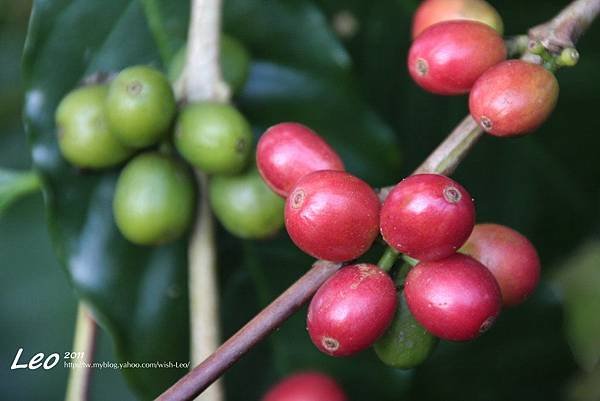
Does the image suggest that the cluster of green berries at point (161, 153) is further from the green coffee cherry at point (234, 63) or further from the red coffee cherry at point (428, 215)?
the red coffee cherry at point (428, 215)

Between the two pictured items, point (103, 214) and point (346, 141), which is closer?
point (103, 214)

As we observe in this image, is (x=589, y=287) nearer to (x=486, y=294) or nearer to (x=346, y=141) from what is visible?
(x=346, y=141)

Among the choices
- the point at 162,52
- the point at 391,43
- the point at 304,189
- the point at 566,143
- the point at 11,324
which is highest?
the point at 304,189

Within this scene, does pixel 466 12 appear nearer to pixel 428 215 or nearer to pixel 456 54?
pixel 456 54

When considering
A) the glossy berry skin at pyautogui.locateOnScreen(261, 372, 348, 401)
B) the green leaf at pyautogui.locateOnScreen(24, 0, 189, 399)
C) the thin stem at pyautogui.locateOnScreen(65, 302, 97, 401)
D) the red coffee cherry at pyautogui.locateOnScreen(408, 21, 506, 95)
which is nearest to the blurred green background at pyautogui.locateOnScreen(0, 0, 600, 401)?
the green leaf at pyautogui.locateOnScreen(24, 0, 189, 399)

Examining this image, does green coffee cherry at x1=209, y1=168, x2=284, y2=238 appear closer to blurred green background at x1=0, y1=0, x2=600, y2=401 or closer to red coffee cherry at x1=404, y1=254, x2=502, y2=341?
blurred green background at x1=0, y1=0, x2=600, y2=401

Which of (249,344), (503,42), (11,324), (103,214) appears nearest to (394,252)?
(249,344)
